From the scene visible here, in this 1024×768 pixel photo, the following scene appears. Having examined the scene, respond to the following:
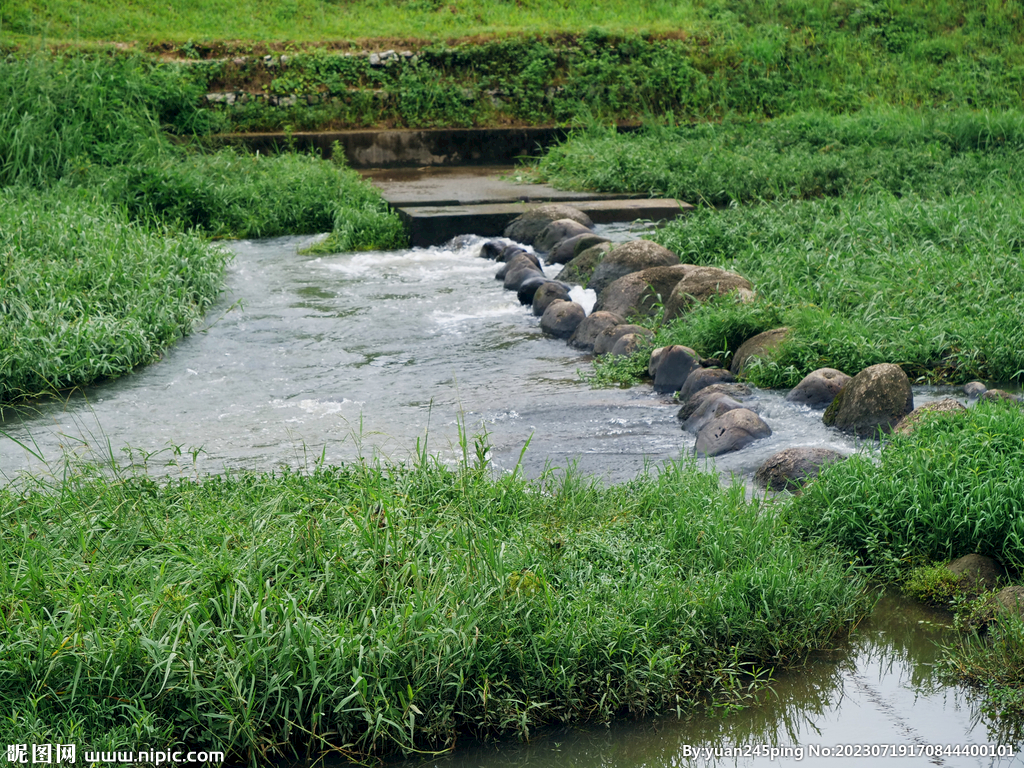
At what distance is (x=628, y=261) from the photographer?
28.9 ft

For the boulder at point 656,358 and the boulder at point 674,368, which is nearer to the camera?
the boulder at point 674,368

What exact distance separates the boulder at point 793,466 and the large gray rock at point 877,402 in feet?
1.72

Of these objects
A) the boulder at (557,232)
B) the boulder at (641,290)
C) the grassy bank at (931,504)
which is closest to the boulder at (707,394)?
the grassy bank at (931,504)

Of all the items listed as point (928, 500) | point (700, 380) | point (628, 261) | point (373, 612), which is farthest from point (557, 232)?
point (373, 612)

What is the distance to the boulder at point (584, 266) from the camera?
930 cm

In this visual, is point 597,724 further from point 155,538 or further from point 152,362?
point 152,362

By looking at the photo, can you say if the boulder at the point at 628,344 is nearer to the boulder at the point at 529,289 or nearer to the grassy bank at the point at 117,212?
the boulder at the point at 529,289

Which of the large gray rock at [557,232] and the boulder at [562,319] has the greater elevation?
the large gray rock at [557,232]

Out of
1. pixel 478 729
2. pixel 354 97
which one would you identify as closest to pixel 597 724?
pixel 478 729

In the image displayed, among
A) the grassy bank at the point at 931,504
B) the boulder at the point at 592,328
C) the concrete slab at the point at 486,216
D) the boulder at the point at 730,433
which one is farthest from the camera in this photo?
the concrete slab at the point at 486,216

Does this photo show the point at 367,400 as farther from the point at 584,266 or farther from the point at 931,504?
the point at 931,504

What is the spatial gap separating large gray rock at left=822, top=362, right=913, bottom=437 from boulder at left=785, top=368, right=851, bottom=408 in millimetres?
389

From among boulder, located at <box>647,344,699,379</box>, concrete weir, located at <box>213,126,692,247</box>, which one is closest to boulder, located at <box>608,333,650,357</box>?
boulder, located at <box>647,344,699,379</box>

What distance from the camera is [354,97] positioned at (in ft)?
53.1
